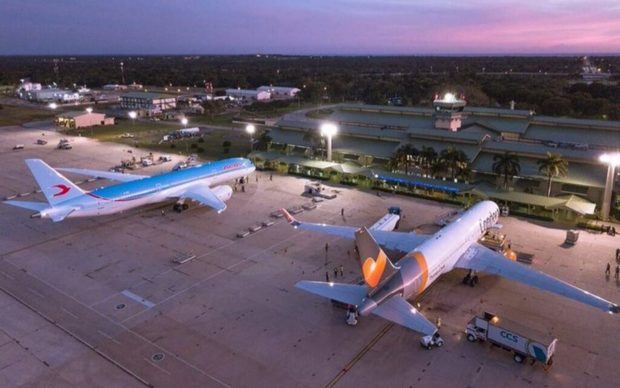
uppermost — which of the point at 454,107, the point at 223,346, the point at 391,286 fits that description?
the point at 454,107

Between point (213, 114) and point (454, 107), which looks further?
Answer: point (213, 114)

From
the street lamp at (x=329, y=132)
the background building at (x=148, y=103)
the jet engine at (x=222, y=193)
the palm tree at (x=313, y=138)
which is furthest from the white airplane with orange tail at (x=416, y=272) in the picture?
the background building at (x=148, y=103)

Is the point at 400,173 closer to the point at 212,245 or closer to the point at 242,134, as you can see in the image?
the point at 212,245

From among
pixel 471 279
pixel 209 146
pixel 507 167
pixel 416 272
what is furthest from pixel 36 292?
pixel 209 146

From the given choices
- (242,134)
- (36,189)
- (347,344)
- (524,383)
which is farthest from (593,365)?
(242,134)

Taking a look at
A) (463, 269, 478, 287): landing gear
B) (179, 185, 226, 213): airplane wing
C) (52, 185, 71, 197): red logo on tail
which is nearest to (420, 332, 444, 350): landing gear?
(463, 269, 478, 287): landing gear

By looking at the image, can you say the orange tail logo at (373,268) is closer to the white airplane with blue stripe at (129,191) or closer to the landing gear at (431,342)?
the landing gear at (431,342)
